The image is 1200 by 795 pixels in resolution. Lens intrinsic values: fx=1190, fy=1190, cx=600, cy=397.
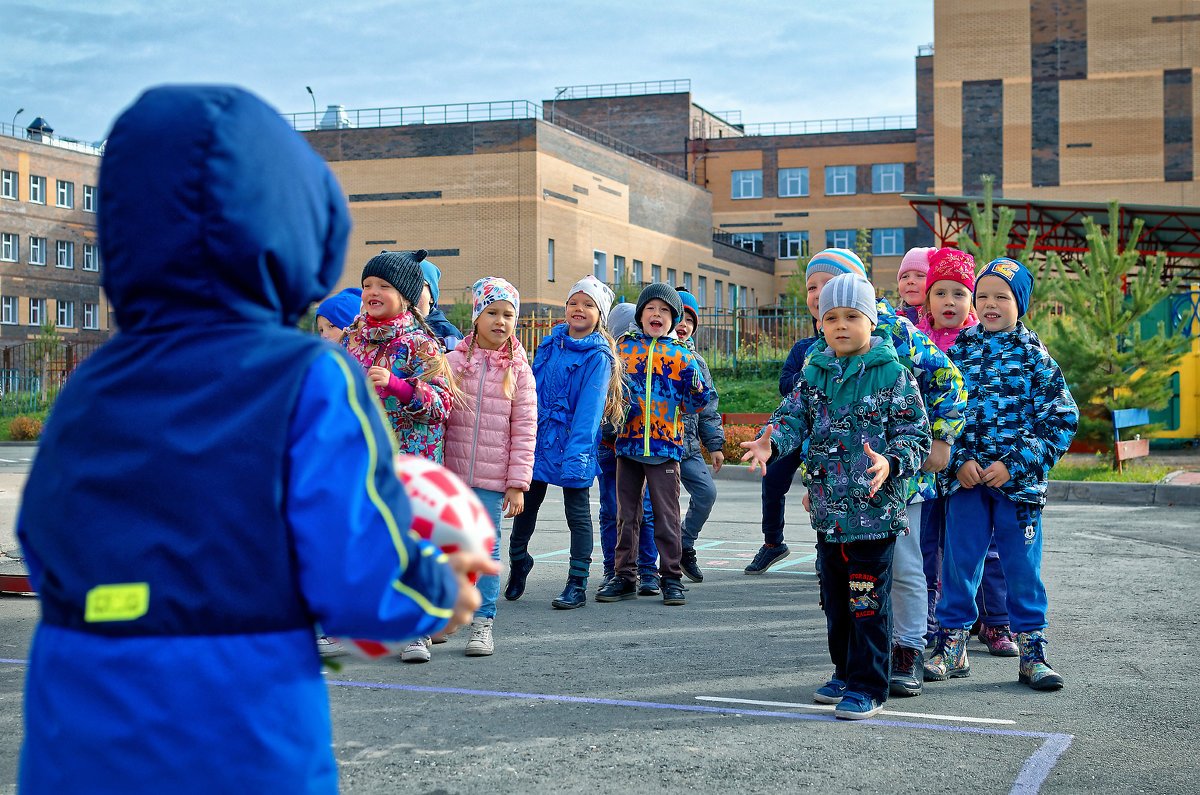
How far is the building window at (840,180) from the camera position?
2692 inches

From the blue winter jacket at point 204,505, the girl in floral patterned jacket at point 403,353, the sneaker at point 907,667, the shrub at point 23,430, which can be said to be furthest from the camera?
the shrub at point 23,430

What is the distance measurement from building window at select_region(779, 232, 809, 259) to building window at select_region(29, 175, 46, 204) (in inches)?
1608

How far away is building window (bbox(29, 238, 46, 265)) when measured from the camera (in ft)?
204

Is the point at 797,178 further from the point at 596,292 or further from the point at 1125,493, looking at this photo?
the point at 596,292

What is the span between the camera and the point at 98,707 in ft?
5.98

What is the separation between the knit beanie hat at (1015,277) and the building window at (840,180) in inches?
2536

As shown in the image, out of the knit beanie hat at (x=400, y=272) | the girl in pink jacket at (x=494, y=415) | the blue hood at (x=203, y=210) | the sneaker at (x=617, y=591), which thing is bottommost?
the sneaker at (x=617, y=591)

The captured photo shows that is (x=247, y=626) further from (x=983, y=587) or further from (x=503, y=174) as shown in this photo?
(x=503, y=174)

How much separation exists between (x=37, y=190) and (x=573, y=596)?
208 feet

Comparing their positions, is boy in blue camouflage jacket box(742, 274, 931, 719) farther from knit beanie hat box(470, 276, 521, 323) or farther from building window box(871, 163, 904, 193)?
building window box(871, 163, 904, 193)

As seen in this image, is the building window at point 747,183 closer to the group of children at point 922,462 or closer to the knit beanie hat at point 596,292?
the knit beanie hat at point 596,292

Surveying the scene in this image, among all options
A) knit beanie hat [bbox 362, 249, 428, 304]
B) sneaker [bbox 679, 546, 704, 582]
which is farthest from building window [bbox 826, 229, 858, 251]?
knit beanie hat [bbox 362, 249, 428, 304]

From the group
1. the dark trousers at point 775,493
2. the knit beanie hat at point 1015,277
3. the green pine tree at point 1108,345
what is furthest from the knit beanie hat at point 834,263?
the green pine tree at point 1108,345

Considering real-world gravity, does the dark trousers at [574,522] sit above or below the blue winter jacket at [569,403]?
below
